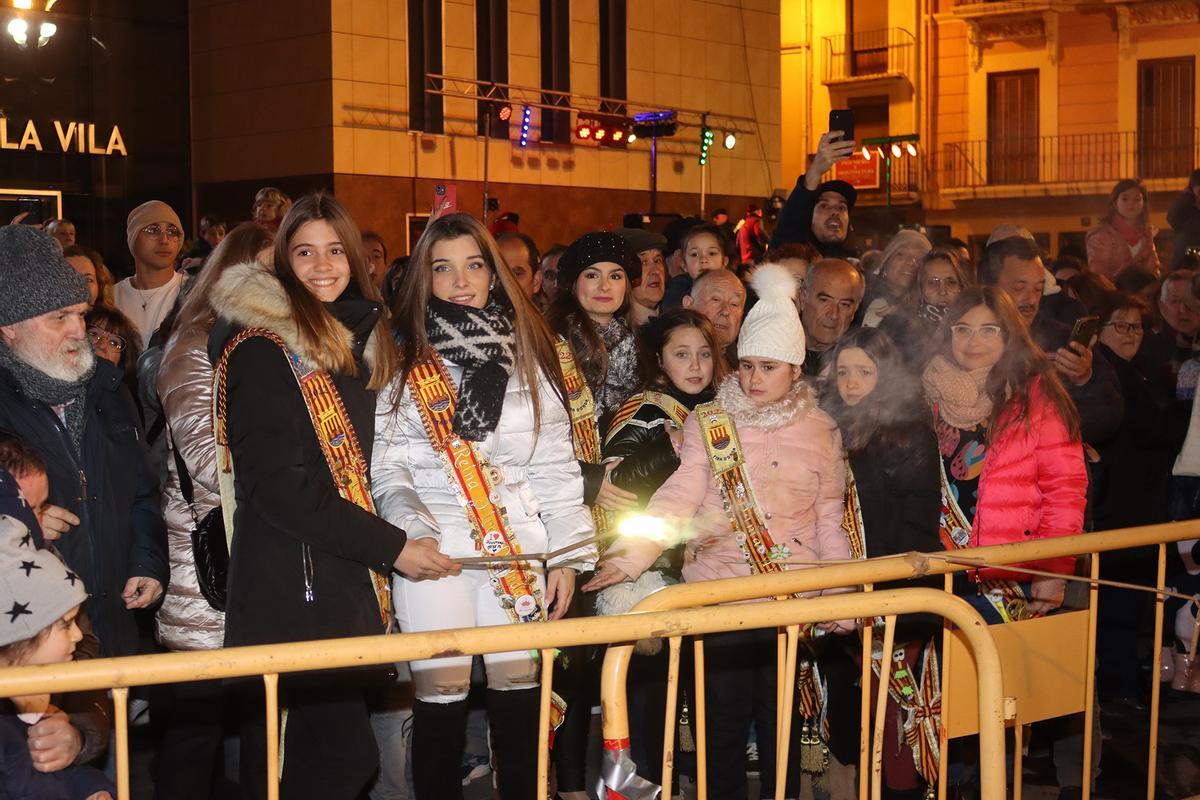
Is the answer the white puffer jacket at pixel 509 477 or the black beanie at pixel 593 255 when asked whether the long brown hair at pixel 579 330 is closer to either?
the black beanie at pixel 593 255

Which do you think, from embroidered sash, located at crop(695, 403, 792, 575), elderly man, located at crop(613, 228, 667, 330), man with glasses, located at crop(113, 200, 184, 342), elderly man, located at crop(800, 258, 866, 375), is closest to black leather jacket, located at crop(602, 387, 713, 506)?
embroidered sash, located at crop(695, 403, 792, 575)

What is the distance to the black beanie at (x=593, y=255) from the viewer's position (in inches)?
231

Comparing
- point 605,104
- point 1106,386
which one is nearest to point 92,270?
point 1106,386

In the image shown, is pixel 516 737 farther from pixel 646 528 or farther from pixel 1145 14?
pixel 1145 14

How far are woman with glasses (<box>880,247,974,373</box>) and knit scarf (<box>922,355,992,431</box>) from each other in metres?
0.18

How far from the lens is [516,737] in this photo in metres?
4.41

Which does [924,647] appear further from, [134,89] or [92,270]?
[134,89]

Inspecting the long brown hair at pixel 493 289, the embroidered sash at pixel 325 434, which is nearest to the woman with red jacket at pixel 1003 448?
the long brown hair at pixel 493 289

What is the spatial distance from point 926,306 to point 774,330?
157 cm

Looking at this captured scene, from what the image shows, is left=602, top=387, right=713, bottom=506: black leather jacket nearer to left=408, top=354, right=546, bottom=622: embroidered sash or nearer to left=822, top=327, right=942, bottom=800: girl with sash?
left=822, top=327, right=942, bottom=800: girl with sash

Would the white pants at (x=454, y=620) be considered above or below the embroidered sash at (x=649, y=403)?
below

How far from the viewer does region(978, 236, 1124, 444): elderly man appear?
608 cm

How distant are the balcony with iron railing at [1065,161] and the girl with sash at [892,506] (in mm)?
30446

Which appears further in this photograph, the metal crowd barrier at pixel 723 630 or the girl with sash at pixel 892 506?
the girl with sash at pixel 892 506
